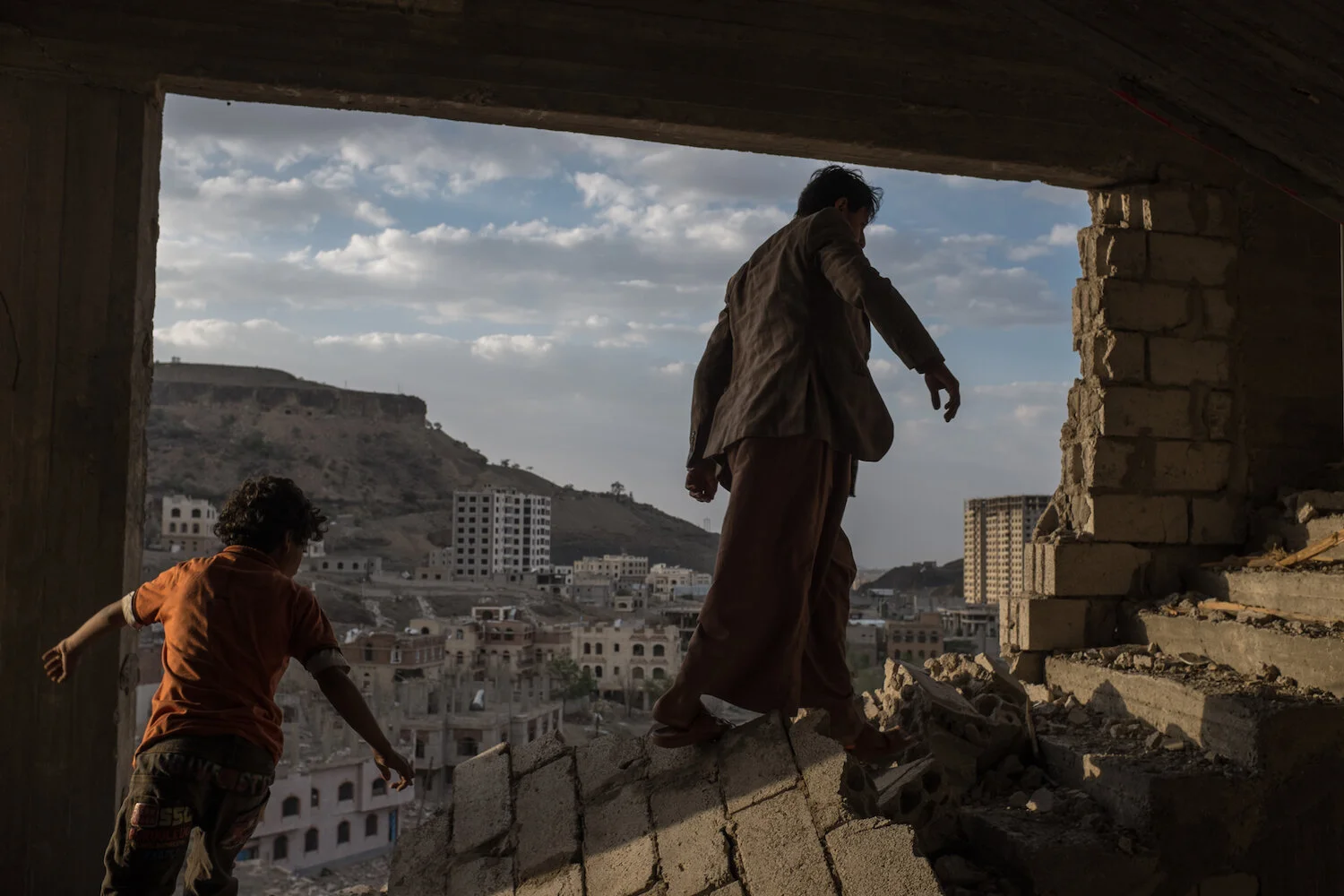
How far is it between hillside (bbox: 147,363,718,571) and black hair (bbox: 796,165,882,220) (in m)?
26.0

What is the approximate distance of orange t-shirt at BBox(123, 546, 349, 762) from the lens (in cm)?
239

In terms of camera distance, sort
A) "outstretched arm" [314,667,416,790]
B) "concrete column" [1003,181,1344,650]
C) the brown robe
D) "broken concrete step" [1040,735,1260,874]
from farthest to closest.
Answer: "concrete column" [1003,181,1344,650], "broken concrete step" [1040,735,1260,874], the brown robe, "outstretched arm" [314,667,416,790]

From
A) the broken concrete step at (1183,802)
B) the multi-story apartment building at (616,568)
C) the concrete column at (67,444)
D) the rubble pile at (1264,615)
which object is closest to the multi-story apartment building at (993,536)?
the rubble pile at (1264,615)

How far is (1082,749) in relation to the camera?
3.86 meters

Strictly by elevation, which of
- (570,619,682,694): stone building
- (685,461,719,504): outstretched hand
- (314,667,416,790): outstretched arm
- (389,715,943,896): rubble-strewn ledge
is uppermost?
(685,461,719,504): outstretched hand

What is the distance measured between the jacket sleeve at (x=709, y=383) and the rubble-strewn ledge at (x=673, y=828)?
3.23 feet

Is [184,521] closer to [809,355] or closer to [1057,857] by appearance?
[809,355]

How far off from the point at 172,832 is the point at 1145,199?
4.96 m

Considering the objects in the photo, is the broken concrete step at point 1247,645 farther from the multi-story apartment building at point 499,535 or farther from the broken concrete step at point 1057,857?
the multi-story apartment building at point 499,535

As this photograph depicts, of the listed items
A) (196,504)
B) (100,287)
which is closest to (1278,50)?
(100,287)

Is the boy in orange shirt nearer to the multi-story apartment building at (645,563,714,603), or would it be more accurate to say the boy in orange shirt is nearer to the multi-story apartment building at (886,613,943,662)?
the multi-story apartment building at (886,613,943,662)

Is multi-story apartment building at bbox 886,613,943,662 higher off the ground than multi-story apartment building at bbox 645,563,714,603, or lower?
higher

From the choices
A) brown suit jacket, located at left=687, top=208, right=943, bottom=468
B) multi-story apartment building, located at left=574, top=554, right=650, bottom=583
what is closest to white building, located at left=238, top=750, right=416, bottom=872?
brown suit jacket, located at left=687, top=208, right=943, bottom=468

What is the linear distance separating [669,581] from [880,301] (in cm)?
1950
